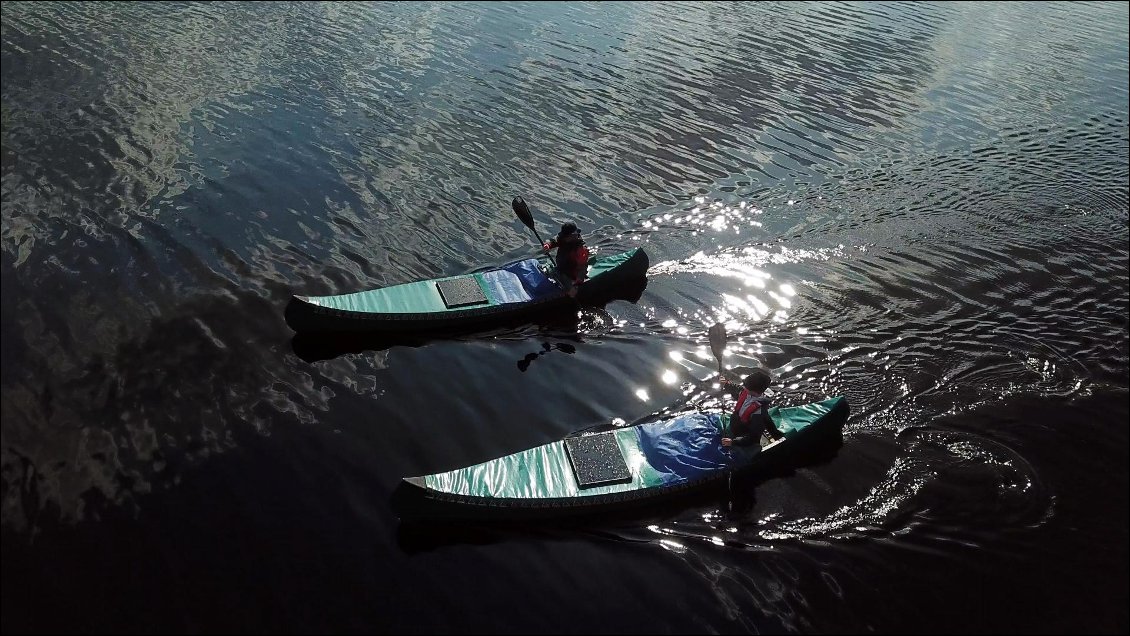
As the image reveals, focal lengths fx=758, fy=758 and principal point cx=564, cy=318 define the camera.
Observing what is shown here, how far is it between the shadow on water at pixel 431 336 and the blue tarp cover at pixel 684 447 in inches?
135

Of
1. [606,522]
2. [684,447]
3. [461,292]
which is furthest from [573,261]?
[606,522]

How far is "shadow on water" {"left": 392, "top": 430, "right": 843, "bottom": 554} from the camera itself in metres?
11.1

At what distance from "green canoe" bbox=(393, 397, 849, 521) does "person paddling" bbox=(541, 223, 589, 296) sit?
4844mm

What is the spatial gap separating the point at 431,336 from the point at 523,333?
194cm

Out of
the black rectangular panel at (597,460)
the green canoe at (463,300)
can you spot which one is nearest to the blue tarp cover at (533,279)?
the green canoe at (463,300)

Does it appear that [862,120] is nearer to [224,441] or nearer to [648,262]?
[648,262]

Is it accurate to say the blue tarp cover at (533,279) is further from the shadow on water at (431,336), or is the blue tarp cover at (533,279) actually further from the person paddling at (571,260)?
the shadow on water at (431,336)

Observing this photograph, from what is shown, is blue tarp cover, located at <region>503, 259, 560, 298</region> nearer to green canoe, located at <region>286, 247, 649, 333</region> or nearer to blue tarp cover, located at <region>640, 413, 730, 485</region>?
green canoe, located at <region>286, 247, 649, 333</region>

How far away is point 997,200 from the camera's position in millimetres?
23422

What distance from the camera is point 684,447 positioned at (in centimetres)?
1244

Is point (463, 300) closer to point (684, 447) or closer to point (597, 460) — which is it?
point (597, 460)

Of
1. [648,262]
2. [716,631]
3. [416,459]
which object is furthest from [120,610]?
[648,262]

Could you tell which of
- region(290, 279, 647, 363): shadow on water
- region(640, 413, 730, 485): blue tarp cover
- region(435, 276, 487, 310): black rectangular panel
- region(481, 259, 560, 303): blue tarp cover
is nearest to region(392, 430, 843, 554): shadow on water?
region(640, 413, 730, 485): blue tarp cover

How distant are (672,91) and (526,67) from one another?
6.14 meters
